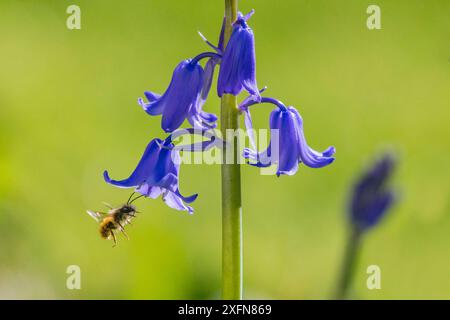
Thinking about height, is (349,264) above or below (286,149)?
below

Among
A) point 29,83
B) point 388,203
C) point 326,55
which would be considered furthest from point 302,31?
point 388,203

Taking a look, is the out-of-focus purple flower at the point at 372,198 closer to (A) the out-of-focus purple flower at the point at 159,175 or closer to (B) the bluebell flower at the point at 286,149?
(B) the bluebell flower at the point at 286,149

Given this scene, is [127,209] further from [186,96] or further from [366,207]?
[366,207]

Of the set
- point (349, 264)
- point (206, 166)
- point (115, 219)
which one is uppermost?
point (206, 166)

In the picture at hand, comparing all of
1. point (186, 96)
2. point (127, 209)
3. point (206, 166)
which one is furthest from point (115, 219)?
point (206, 166)

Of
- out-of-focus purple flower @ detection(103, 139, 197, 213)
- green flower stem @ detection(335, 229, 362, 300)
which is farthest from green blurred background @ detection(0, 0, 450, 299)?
out-of-focus purple flower @ detection(103, 139, 197, 213)
